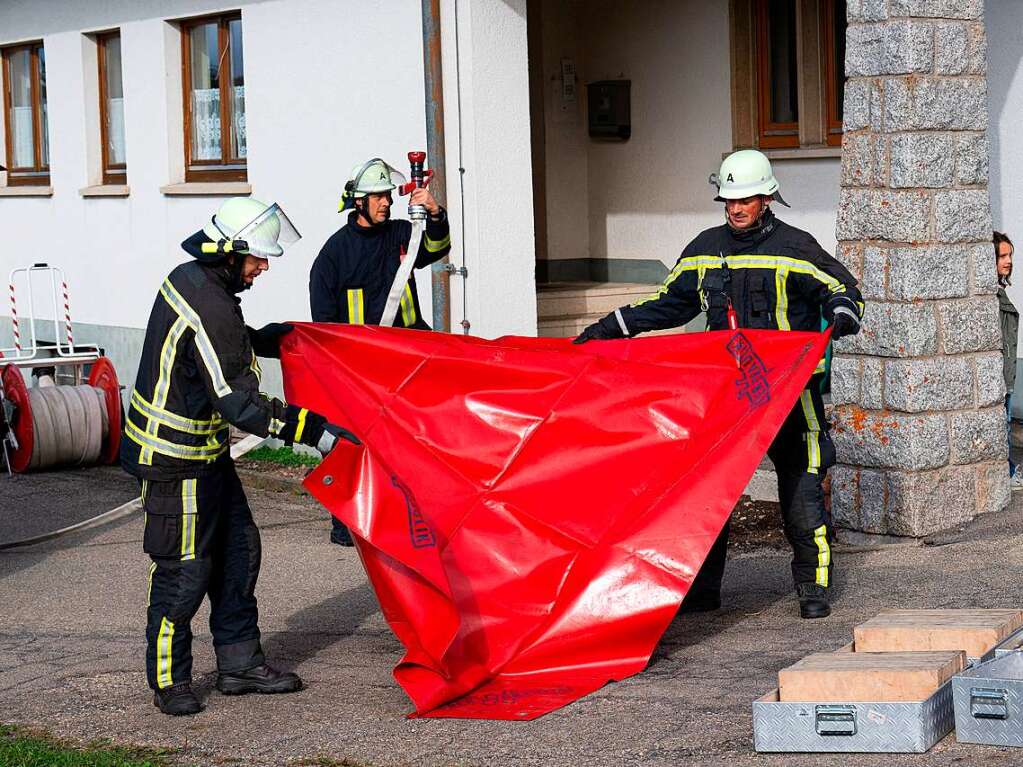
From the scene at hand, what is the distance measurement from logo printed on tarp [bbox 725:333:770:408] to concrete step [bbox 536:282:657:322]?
6941 mm

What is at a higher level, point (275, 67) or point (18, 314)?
point (275, 67)

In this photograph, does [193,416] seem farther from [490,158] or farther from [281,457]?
[281,457]

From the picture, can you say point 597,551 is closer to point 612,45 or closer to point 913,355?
point 913,355

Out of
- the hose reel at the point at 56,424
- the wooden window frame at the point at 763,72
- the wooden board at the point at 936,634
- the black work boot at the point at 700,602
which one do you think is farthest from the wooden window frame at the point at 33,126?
the wooden board at the point at 936,634

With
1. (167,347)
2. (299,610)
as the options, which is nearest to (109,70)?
(299,610)

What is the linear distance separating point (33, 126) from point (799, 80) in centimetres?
976

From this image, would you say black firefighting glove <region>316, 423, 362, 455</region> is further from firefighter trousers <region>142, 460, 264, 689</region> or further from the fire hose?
the fire hose

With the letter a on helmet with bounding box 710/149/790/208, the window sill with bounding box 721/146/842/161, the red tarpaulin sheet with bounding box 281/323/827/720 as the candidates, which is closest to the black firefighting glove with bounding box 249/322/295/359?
the red tarpaulin sheet with bounding box 281/323/827/720

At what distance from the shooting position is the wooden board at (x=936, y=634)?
21.1 feet

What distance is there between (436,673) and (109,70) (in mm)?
12604

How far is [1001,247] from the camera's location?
10.1m

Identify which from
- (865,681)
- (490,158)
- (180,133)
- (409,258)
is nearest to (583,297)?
(490,158)

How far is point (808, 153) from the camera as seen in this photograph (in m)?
13.2

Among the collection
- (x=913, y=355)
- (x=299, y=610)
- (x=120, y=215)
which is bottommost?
(x=299, y=610)
